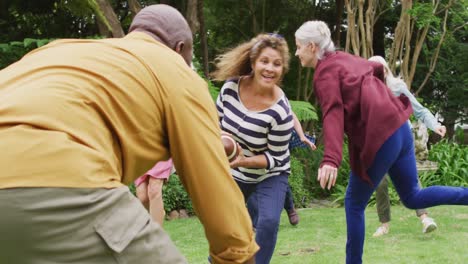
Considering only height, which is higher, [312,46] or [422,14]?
[312,46]

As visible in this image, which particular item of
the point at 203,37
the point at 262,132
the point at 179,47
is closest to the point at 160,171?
the point at 262,132

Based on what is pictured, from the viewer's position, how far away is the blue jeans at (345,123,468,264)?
4809mm

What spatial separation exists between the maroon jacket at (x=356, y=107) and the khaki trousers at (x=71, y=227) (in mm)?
2802

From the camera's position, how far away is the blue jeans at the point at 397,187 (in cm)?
481

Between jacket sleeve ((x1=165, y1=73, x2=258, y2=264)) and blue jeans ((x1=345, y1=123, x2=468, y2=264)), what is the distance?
2.79m

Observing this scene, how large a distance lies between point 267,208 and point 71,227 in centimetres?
296

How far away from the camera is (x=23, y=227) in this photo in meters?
1.78

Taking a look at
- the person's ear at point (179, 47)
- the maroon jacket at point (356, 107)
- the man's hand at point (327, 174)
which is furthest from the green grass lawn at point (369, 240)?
the person's ear at point (179, 47)

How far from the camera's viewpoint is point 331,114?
4648mm

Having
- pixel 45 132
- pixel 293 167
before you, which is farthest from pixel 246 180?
pixel 293 167

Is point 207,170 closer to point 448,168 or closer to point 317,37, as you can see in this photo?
point 317,37

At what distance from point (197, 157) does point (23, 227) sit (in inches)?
20.3

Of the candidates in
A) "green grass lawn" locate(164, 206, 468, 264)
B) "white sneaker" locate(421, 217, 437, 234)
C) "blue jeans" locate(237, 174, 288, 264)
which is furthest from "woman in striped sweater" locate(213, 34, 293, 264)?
"white sneaker" locate(421, 217, 437, 234)

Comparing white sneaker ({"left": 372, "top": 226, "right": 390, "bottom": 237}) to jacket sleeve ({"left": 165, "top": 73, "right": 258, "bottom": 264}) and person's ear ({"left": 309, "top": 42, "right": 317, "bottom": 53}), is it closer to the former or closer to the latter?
person's ear ({"left": 309, "top": 42, "right": 317, "bottom": 53})
